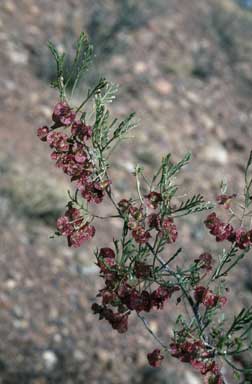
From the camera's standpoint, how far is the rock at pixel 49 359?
4281 millimetres

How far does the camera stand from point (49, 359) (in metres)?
4.34

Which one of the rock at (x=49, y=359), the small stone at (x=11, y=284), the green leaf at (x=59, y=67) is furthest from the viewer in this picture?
the small stone at (x=11, y=284)

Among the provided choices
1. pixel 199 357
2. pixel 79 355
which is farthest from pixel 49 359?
pixel 199 357

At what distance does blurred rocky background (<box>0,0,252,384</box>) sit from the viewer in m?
4.53

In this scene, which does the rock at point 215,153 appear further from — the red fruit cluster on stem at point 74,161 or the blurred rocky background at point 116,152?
the red fruit cluster on stem at point 74,161

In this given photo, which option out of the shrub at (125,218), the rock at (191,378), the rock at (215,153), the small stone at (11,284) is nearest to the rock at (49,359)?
the small stone at (11,284)

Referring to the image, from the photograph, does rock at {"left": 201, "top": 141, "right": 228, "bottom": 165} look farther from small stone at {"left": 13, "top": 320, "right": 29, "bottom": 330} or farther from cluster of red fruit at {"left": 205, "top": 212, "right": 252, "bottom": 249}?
cluster of red fruit at {"left": 205, "top": 212, "right": 252, "bottom": 249}

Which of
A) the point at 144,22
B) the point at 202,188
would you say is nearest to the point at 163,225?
the point at 202,188

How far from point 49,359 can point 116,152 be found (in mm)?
3088

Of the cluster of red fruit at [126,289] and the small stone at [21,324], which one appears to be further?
the small stone at [21,324]

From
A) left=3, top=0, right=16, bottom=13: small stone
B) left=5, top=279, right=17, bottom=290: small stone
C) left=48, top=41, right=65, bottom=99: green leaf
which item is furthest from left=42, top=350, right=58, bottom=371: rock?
left=3, top=0, right=16, bottom=13: small stone

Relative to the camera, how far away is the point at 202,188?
23.4 ft

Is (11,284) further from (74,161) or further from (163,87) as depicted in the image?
(163,87)

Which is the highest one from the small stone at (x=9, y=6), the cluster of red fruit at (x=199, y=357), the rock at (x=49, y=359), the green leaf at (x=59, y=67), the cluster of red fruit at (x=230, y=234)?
Result: the small stone at (x=9, y=6)
